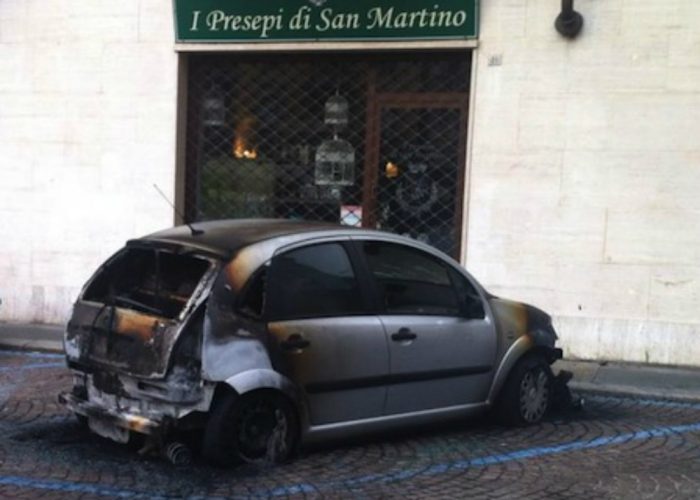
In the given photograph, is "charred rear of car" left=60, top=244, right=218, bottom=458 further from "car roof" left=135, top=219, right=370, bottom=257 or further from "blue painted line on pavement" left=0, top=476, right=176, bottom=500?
"blue painted line on pavement" left=0, top=476, right=176, bottom=500

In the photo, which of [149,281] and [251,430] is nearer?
[251,430]

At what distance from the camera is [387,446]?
5.98 metres

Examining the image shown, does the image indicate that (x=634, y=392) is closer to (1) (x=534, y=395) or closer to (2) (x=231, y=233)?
(1) (x=534, y=395)

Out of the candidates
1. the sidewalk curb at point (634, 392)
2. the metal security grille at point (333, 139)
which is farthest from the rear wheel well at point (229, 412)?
Answer: the metal security grille at point (333, 139)

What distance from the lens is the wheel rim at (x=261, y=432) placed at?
523 centimetres

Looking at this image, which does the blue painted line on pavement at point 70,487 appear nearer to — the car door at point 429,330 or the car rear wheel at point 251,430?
the car rear wheel at point 251,430

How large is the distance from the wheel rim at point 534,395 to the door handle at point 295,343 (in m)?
1.93

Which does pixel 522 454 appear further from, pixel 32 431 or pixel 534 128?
pixel 534 128

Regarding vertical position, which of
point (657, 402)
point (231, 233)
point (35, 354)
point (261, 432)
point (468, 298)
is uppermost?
point (231, 233)

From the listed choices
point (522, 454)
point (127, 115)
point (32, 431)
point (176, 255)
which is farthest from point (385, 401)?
point (127, 115)

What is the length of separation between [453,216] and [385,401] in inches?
184

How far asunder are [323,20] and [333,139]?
1408mm

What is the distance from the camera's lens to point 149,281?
5.48 metres

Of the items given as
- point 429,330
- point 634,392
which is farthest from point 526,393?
point 634,392
